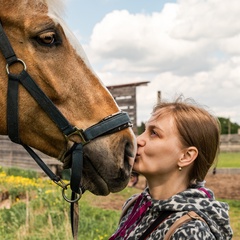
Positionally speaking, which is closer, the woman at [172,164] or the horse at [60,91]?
the woman at [172,164]

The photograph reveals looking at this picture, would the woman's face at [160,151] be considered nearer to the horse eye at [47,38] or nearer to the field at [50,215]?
the horse eye at [47,38]

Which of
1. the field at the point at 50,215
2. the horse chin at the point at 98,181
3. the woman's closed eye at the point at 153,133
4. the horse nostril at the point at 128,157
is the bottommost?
the field at the point at 50,215

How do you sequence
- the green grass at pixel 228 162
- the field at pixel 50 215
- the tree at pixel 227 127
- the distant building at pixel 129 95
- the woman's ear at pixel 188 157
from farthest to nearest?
the tree at pixel 227 127 < the green grass at pixel 228 162 < the distant building at pixel 129 95 < the field at pixel 50 215 < the woman's ear at pixel 188 157

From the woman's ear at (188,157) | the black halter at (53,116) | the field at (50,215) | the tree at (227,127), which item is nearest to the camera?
the woman's ear at (188,157)

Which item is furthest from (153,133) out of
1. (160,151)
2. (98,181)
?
(98,181)

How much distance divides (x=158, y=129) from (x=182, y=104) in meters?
0.21

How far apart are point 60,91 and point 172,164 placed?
2.17ft

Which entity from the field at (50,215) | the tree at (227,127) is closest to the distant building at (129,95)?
the field at (50,215)

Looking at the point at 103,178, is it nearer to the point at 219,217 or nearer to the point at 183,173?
the point at 183,173

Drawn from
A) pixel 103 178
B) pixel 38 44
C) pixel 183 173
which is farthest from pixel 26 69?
pixel 183 173

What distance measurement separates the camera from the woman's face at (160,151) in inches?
79.9

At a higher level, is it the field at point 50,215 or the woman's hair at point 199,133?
the woman's hair at point 199,133

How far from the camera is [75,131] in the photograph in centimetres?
215

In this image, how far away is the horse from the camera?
2109 millimetres
